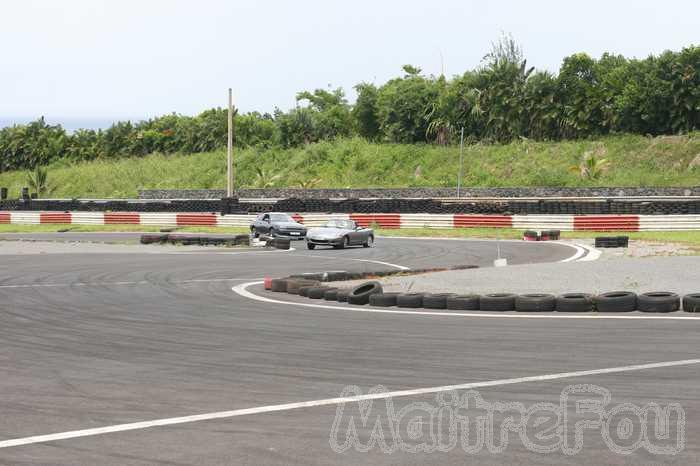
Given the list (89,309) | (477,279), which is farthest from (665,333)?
Result: (89,309)

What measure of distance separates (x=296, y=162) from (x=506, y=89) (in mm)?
16765

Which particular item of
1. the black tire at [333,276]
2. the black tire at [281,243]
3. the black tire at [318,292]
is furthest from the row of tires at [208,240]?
the black tire at [318,292]

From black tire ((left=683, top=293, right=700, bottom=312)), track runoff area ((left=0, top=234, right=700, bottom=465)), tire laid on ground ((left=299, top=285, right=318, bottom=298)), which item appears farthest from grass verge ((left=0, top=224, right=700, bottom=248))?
track runoff area ((left=0, top=234, right=700, bottom=465))

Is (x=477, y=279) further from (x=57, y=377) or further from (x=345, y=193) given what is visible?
(x=345, y=193)

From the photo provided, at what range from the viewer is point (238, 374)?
26.9ft

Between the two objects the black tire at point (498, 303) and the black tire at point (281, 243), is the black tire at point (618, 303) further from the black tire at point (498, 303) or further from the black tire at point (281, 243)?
the black tire at point (281, 243)

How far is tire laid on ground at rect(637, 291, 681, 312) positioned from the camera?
11.9 metres

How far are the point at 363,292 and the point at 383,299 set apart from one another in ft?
1.44

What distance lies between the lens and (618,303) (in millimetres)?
12094

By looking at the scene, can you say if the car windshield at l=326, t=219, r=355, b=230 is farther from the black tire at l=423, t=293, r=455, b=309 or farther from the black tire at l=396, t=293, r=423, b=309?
the black tire at l=423, t=293, r=455, b=309

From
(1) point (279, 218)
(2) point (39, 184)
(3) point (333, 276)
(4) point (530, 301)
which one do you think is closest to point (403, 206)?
(1) point (279, 218)

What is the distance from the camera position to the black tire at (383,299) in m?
13.6

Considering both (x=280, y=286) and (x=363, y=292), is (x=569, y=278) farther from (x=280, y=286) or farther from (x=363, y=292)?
(x=280, y=286)

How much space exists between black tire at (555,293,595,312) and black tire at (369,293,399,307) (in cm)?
239
